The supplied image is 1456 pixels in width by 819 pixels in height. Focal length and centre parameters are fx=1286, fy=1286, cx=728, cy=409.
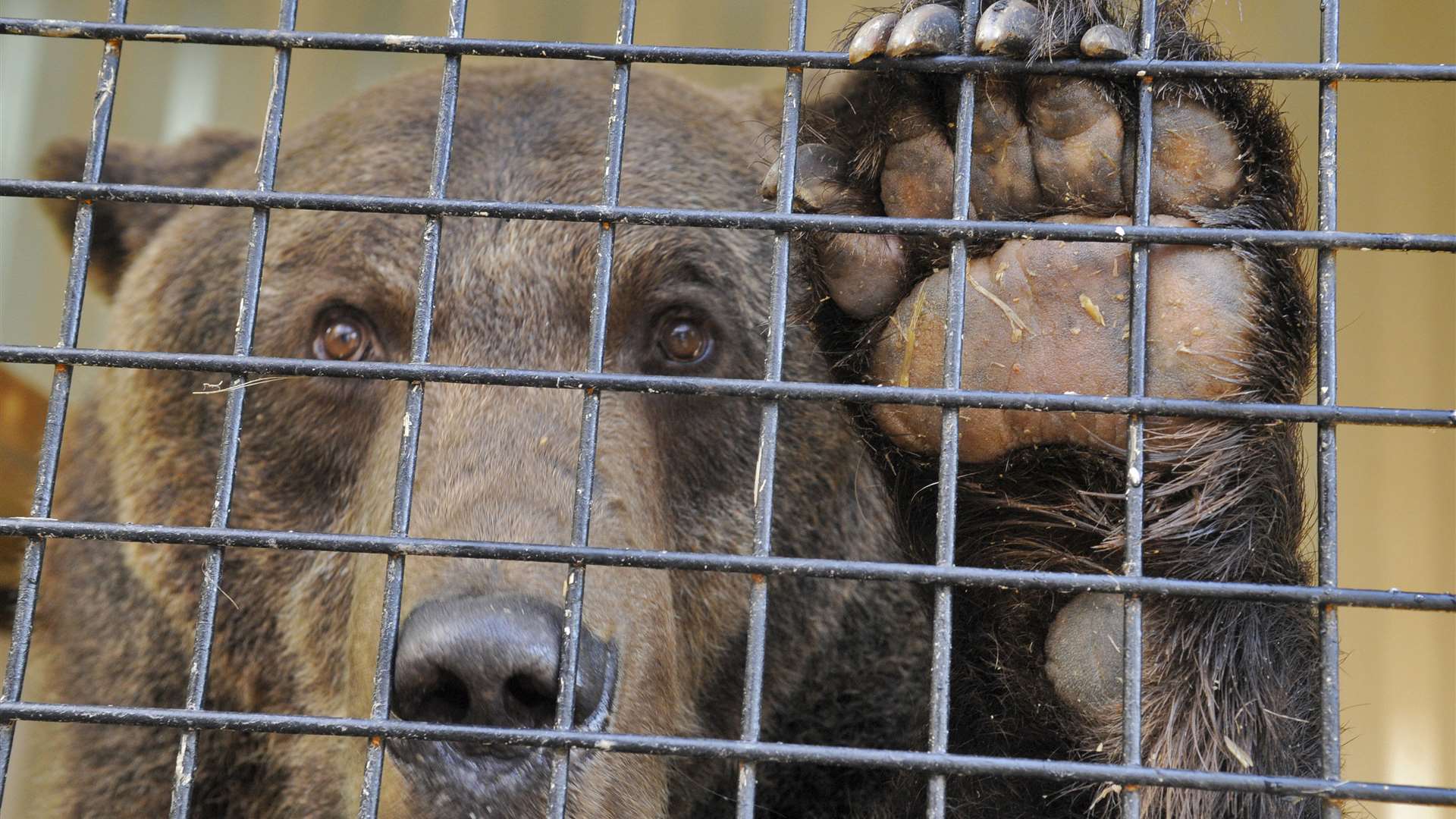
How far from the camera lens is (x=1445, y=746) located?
15.5ft

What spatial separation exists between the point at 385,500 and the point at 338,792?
2.23ft

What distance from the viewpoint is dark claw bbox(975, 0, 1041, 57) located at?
64.1 inches

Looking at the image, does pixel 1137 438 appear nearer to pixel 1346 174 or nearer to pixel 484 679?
pixel 484 679

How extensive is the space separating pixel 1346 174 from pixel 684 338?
118 inches

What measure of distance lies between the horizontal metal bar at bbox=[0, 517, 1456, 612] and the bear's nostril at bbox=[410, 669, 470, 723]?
0.41 m

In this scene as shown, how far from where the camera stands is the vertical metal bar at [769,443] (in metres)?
1.50

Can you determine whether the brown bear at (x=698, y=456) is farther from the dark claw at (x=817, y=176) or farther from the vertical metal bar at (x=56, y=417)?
the vertical metal bar at (x=56, y=417)

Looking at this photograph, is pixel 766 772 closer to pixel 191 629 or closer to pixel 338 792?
pixel 338 792

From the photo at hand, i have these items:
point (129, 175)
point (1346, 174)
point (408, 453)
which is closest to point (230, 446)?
point (408, 453)

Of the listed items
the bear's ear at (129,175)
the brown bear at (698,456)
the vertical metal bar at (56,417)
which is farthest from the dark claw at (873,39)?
the bear's ear at (129,175)

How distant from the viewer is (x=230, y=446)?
1.61 m

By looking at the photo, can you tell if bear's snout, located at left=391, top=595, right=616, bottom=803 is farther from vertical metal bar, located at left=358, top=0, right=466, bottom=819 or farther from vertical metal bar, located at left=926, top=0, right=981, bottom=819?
vertical metal bar, located at left=926, top=0, right=981, bottom=819

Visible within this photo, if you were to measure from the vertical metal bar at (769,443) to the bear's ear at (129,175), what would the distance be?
7.95 ft

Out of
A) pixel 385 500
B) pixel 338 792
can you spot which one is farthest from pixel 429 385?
pixel 338 792
